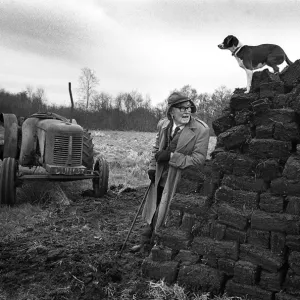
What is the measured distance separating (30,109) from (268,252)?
91.1 ft

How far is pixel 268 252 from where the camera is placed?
139 inches

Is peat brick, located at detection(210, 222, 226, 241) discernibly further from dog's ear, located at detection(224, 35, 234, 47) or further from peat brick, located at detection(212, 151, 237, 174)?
dog's ear, located at detection(224, 35, 234, 47)

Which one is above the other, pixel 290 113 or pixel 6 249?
pixel 290 113

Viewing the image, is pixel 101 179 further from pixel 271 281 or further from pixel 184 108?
pixel 271 281

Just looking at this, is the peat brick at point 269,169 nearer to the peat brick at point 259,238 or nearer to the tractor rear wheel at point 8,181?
the peat brick at point 259,238

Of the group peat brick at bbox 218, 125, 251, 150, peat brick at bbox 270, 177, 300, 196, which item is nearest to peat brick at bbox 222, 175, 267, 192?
peat brick at bbox 270, 177, 300, 196

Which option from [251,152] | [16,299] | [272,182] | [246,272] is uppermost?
[251,152]

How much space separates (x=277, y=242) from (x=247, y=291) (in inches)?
21.0

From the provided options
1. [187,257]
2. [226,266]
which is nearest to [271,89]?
[226,266]

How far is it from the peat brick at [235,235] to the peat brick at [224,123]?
113 cm

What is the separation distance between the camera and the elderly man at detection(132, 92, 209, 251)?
435cm

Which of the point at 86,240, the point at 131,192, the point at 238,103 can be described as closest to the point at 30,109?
the point at 131,192

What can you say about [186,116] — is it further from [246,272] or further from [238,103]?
[246,272]

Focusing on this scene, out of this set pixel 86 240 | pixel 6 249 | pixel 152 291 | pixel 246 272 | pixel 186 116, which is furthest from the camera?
pixel 86 240
